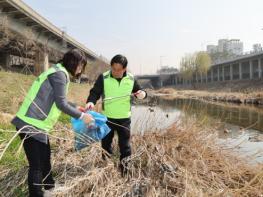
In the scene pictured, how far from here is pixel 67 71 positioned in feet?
12.6

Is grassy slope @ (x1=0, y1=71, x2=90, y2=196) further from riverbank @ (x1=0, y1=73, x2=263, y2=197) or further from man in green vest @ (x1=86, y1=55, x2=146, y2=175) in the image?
man in green vest @ (x1=86, y1=55, x2=146, y2=175)

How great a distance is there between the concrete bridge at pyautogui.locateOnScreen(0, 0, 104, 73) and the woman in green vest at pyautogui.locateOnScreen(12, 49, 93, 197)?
2113 centimetres

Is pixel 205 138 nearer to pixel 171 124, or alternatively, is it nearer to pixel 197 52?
pixel 171 124

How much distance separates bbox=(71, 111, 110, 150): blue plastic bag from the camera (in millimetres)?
4516

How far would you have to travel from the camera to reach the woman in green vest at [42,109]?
375cm

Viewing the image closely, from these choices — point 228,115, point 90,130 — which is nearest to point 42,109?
point 90,130

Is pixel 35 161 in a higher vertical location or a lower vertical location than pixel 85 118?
lower

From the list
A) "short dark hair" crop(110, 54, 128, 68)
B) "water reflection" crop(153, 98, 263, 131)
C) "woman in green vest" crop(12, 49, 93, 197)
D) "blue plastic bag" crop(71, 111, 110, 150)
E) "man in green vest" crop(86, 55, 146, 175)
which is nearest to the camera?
"woman in green vest" crop(12, 49, 93, 197)

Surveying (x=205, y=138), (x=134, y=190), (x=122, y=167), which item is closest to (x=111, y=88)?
(x=122, y=167)

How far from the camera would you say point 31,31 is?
98.4 feet

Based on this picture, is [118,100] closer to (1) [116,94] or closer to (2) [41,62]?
(1) [116,94]

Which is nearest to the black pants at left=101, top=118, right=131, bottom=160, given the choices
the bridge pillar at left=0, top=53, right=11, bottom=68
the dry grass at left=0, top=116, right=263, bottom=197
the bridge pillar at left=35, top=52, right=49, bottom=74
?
the dry grass at left=0, top=116, right=263, bottom=197

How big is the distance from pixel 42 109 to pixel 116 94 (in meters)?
1.27

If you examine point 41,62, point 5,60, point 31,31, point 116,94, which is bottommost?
point 116,94
